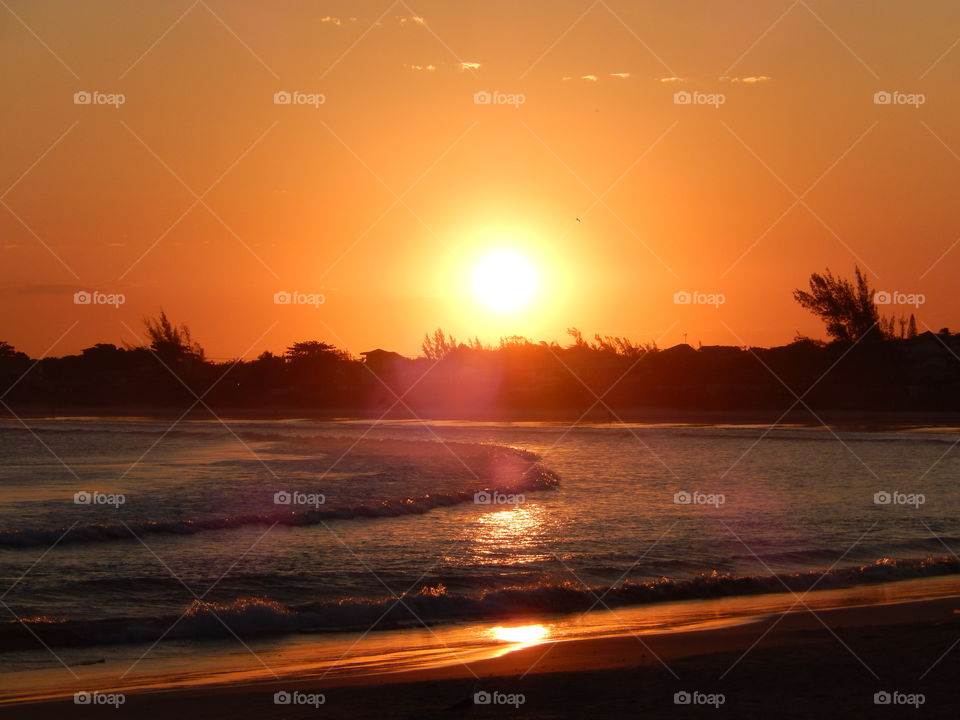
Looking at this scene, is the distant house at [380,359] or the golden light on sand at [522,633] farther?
the distant house at [380,359]

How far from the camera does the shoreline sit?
238 inches

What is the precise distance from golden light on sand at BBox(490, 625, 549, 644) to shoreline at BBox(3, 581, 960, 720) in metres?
0.26

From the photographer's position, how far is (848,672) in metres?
6.66

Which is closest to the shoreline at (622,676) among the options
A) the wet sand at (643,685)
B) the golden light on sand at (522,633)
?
the wet sand at (643,685)

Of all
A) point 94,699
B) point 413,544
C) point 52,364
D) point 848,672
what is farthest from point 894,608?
point 52,364

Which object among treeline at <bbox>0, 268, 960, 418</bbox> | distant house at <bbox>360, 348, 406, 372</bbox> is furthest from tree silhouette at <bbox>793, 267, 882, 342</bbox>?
distant house at <bbox>360, 348, 406, 372</bbox>

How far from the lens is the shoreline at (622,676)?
6.05 m

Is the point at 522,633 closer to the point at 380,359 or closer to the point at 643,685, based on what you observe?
the point at 643,685

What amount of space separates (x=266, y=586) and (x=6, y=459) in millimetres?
19597

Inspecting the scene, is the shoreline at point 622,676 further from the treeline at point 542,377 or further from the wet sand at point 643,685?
the treeline at point 542,377

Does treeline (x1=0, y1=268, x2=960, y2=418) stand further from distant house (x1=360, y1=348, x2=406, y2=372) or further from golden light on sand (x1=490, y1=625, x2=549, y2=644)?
golden light on sand (x1=490, y1=625, x2=549, y2=644)

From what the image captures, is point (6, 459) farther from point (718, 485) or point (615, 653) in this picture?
point (615, 653)

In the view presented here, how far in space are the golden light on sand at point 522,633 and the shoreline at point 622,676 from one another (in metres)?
0.26

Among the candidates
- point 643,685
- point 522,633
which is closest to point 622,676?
point 643,685
